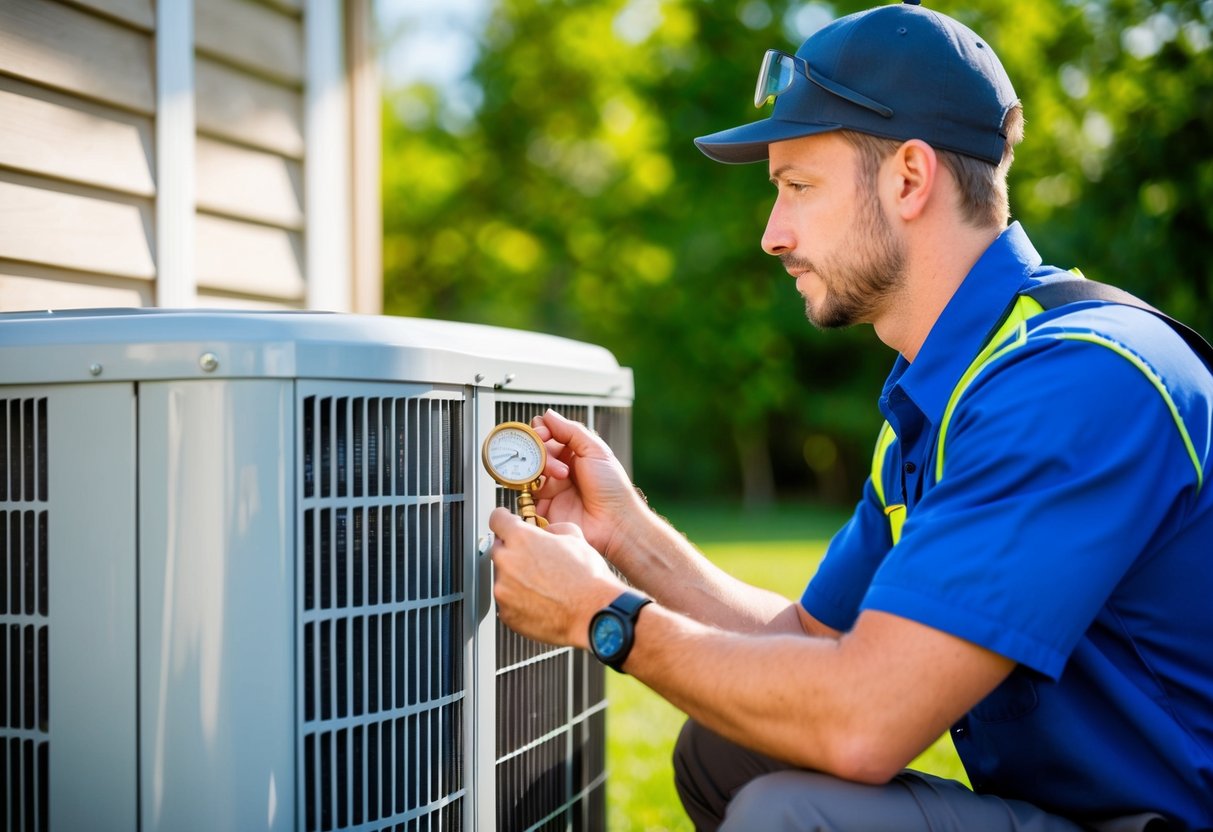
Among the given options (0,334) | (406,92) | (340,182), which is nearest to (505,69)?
(406,92)

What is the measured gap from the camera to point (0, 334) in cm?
168

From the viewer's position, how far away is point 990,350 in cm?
180

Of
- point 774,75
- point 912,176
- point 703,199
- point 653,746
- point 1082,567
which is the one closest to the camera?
point 1082,567

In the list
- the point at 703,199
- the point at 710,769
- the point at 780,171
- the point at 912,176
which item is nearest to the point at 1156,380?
the point at 912,176

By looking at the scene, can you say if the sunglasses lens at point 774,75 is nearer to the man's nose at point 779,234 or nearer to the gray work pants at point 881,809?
the man's nose at point 779,234

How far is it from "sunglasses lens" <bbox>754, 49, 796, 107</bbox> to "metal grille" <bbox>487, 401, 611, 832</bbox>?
27.6 inches

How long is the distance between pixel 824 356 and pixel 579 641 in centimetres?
2017

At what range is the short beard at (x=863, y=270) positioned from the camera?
1.95 meters

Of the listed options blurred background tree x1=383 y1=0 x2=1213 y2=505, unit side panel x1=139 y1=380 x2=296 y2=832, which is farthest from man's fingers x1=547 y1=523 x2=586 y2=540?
blurred background tree x1=383 y1=0 x2=1213 y2=505

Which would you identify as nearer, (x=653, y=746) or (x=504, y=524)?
(x=504, y=524)

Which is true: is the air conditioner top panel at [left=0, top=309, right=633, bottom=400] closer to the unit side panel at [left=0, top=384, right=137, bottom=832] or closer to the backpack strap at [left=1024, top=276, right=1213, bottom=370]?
the unit side panel at [left=0, top=384, right=137, bottom=832]

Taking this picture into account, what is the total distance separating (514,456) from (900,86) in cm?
90

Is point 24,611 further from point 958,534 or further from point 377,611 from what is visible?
point 958,534

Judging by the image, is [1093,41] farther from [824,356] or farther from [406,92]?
[406,92]
